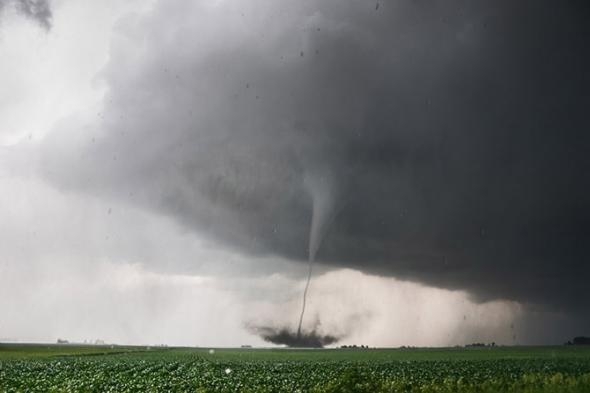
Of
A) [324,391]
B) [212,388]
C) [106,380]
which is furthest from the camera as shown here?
[106,380]

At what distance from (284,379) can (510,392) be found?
1602cm

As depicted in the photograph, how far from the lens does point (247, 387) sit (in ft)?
97.1

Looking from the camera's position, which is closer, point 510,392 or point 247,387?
point 510,392

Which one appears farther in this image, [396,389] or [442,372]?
[442,372]

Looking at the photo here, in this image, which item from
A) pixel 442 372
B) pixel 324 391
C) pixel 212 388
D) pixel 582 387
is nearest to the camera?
pixel 582 387

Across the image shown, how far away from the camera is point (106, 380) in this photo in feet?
106

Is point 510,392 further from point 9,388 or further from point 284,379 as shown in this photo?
Result: point 9,388

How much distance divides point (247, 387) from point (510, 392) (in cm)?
1431

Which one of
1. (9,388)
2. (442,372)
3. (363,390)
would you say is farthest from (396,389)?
(9,388)

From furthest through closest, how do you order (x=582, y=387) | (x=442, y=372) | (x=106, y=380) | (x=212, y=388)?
(x=442, y=372)
(x=106, y=380)
(x=212, y=388)
(x=582, y=387)

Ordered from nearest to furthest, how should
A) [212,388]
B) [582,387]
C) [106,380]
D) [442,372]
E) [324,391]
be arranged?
[582,387] → [324,391] → [212,388] → [106,380] → [442,372]

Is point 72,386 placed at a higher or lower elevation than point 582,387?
lower

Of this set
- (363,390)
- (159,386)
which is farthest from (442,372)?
(159,386)

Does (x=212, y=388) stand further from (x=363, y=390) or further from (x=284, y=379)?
(x=363, y=390)
